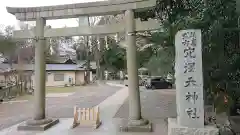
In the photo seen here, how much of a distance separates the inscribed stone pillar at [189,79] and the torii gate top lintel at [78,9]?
3.17m

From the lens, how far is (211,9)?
5496mm

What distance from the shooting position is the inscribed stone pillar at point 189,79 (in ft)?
14.5

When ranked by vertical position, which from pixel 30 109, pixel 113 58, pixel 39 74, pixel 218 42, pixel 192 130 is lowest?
pixel 30 109

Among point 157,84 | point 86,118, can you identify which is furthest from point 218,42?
point 157,84

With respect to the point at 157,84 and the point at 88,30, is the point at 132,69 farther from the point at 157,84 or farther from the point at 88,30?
the point at 157,84

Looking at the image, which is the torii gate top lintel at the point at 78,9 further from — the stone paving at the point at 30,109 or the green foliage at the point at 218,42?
the stone paving at the point at 30,109

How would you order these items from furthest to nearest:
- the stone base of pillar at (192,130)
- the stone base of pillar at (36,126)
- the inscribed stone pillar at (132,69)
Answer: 1. the stone base of pillar at (36,126)
2. the inscribed stone pillar at (132,69)
3. the stone base of pillar at (192,130)

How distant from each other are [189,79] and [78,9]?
4977mm

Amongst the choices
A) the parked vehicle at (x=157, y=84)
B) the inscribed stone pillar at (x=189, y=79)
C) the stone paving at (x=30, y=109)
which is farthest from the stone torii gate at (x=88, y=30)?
the parked vehicle at (x=157, y=84)

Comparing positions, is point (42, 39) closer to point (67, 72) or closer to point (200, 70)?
point (200, 70)

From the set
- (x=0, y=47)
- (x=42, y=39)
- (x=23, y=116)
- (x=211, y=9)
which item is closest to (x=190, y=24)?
(x=211, y=9)

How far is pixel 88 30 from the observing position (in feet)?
26.9

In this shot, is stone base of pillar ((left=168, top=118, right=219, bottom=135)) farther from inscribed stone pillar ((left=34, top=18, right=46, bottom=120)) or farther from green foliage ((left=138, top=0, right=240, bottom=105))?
inscribed stone pillar ((left=34, top=18, right=46, bottom=120))

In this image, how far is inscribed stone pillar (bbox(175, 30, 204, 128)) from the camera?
4426mm
